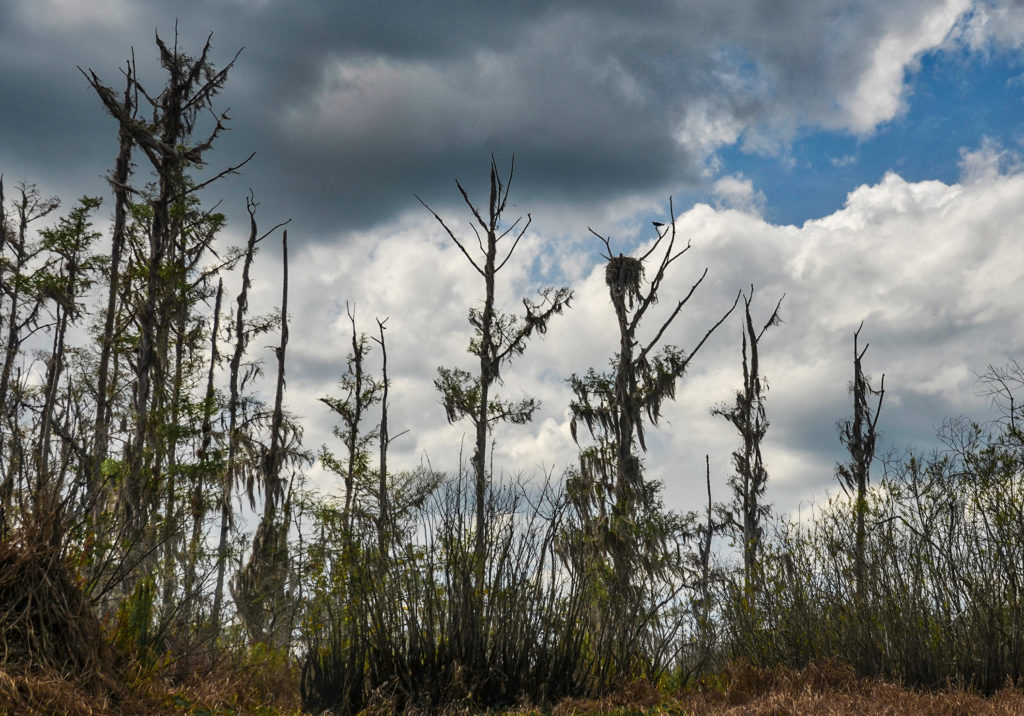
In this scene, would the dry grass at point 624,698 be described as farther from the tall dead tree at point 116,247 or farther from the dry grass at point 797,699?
the tall dead tree at point 116,247

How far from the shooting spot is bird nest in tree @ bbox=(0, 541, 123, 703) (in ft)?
20.0

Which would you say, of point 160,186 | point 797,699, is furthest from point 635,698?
point 160,186

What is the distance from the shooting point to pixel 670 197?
23922 mm

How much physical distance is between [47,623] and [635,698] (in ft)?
18.0

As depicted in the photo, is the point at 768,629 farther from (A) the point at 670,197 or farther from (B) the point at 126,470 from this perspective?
(A) the point at 670,197

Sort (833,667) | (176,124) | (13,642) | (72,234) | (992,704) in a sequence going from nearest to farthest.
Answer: (13,642), (992,704), (833,667), (176,124), (72,234)

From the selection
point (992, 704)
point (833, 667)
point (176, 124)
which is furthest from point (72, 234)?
point (992, 704)

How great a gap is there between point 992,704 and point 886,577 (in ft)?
7.19

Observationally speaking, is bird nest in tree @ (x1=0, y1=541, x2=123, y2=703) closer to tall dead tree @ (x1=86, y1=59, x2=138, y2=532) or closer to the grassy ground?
the grassy ground

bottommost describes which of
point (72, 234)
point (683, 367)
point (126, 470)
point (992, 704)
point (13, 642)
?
point (992, 704)

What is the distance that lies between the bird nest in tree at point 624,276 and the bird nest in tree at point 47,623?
17373 mm

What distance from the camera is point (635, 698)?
8680 mm

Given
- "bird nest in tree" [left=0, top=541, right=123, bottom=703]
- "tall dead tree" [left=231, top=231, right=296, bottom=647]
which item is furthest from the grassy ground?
"tall dead tree" [left=231, top=231, right=296, bottom=647]

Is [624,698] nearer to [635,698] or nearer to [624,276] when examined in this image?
[635,698]
